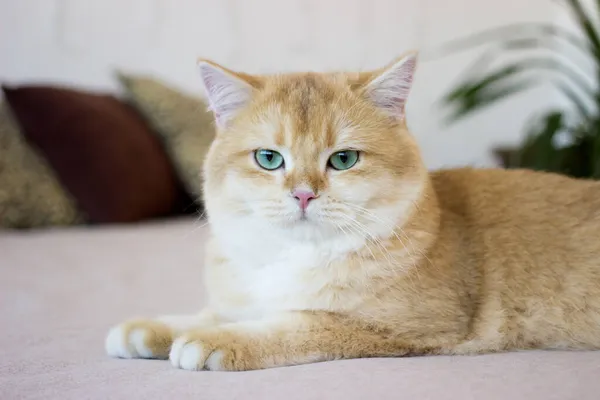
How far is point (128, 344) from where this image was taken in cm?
113

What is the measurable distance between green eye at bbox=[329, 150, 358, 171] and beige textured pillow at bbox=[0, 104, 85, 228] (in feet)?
5.31

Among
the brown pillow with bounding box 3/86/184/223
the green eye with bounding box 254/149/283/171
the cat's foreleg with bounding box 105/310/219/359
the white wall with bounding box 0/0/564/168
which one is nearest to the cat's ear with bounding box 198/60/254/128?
the green eye with bounding box 254/149/283/171

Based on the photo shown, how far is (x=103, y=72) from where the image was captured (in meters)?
3.16

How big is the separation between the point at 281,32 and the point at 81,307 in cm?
226

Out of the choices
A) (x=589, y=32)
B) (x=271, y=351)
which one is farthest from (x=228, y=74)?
(x=589, y=32)

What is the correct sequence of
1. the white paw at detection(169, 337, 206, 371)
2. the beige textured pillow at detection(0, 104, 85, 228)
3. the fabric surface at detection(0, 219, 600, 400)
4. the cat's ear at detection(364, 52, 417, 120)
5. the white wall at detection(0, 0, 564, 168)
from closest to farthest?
the fabric surface at detection(0, 219, 600, 400), the white paw at detection(169, 337, 206, 371), the cat's ear at detection(364, 52, 417, 120), the beige textured pillow at detection(0, 104, 85, 228), the white wall at detection(0, 0, 564, 168)

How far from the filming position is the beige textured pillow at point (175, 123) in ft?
9.28

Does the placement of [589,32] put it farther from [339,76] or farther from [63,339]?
[63,339]

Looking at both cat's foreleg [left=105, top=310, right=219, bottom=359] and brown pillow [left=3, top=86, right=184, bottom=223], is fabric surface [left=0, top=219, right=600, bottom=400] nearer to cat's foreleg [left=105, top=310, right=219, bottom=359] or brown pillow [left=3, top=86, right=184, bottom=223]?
cat's foreleg [left=105, top=310, right=219, bottom=359]

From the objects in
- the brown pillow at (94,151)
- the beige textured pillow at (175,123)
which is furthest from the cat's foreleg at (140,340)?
the beige textured pillow at (175,123)

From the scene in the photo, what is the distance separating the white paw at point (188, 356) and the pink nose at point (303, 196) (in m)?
0.28

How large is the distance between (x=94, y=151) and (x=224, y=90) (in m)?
1.42

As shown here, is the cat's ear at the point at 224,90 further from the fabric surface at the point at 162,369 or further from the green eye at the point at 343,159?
the fabric surface at the point at 162,369

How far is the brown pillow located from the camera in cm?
246
